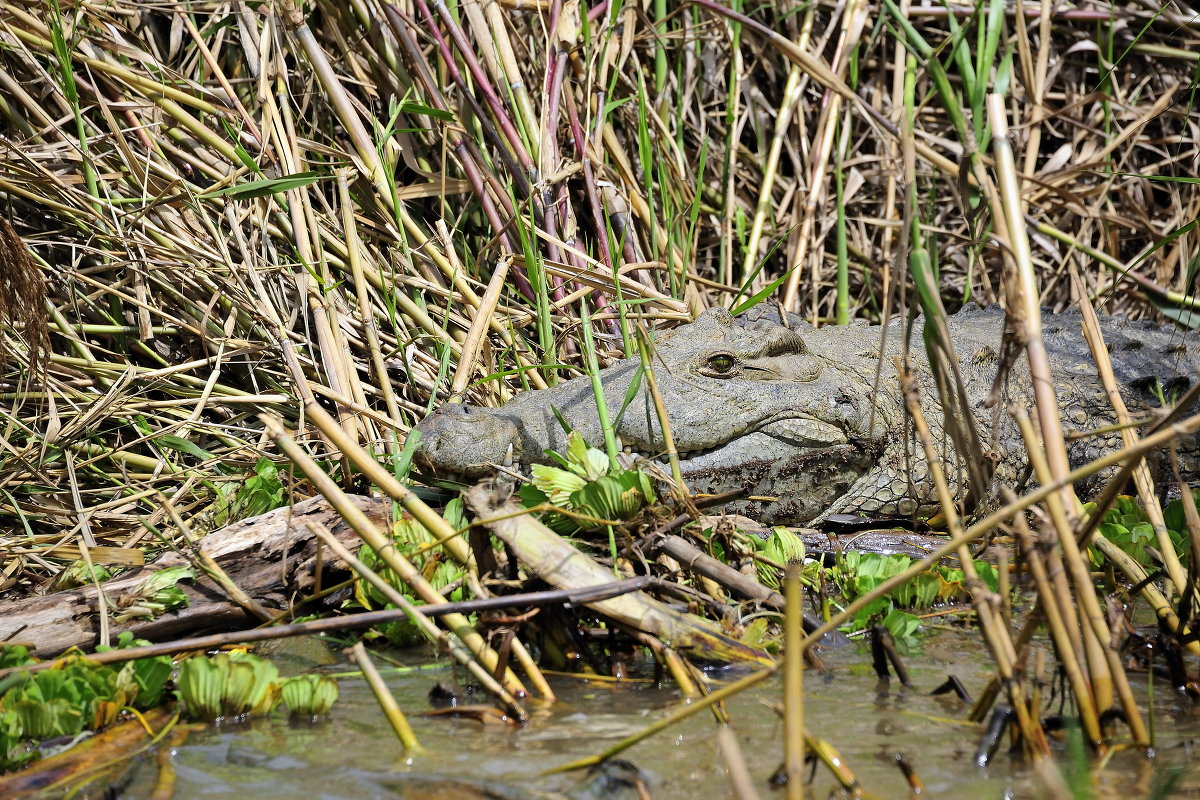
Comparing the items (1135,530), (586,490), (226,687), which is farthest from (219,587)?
(1135,530)

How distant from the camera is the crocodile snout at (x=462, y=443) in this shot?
3.15m

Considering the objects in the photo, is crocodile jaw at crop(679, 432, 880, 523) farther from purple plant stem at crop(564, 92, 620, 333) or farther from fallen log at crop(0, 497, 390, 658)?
purple plant stem at crop(564, 92, 620, 333)

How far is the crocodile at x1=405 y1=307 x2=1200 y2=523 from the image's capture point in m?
3.34

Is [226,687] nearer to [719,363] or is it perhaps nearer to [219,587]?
[219,587]

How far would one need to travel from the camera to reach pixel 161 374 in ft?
12.6

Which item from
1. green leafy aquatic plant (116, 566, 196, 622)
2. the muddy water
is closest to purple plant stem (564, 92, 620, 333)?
green leafy aquatic plant (116, 566, 196, 622)

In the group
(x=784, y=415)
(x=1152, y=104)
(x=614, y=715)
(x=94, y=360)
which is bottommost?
(x=614, y=715)

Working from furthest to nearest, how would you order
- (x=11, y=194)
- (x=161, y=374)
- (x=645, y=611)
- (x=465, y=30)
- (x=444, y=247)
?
(x=465, y=30) → (x=444, y=247) → (x=11, y=194) → (x=161, y=374) → (x=645, y=611)

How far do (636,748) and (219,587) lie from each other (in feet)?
4.22

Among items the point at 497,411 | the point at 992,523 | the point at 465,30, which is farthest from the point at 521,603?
the point at 465,30

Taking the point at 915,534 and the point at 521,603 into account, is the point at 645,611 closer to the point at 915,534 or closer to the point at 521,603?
the point at 521,603

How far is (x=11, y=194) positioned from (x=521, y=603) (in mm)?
3234

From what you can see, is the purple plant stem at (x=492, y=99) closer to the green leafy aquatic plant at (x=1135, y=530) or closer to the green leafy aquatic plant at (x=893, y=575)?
the green leafy aquatic plant at (x=893, y=575)

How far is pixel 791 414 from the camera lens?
3.62 meters
